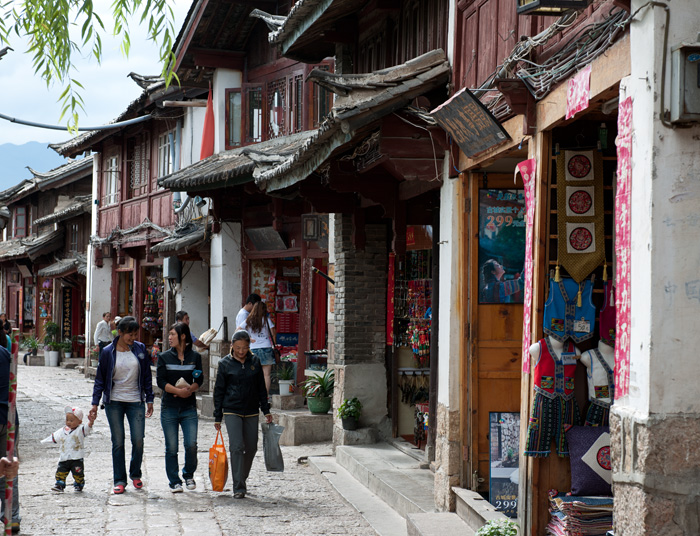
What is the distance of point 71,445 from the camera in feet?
30.3

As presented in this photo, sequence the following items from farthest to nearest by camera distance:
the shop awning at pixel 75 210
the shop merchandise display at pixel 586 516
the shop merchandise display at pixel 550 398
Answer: the shop awning at pixel 75 210 < the shop merchandise display at pixel 550 398 < the shop merchandise display at pixel 586 516

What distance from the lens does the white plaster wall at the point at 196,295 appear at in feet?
65.6

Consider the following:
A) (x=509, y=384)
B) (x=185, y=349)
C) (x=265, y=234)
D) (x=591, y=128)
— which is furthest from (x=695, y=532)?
(x=265, y=234)

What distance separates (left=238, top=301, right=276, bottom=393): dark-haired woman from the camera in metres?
13.9

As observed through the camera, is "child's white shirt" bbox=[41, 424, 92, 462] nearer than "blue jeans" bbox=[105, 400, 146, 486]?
Yes

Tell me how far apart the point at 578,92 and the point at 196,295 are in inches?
611

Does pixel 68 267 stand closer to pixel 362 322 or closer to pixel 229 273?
pixel 229 273

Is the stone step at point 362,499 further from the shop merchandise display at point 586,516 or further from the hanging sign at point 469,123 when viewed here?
the hanging sign at point 469,123

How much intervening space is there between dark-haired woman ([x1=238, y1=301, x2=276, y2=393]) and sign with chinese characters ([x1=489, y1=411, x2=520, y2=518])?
21.1ft

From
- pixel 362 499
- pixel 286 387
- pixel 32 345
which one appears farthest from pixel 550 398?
pixel 32 345

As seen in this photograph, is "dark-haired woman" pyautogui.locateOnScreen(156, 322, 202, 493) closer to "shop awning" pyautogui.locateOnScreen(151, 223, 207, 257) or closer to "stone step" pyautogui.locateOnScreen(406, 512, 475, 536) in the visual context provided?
"stone step" pyautogui.locateOnScreen(406, 512, 475, 536)

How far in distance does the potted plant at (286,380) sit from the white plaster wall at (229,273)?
250 centimetres

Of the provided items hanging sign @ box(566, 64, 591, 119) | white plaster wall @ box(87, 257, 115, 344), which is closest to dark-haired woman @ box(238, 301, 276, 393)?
hanging sign @ box(566, 64, 591, 119)

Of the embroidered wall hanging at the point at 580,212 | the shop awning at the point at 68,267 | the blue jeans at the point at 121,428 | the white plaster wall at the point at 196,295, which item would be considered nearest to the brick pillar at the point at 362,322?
the blue jeans at the point at 121,428
